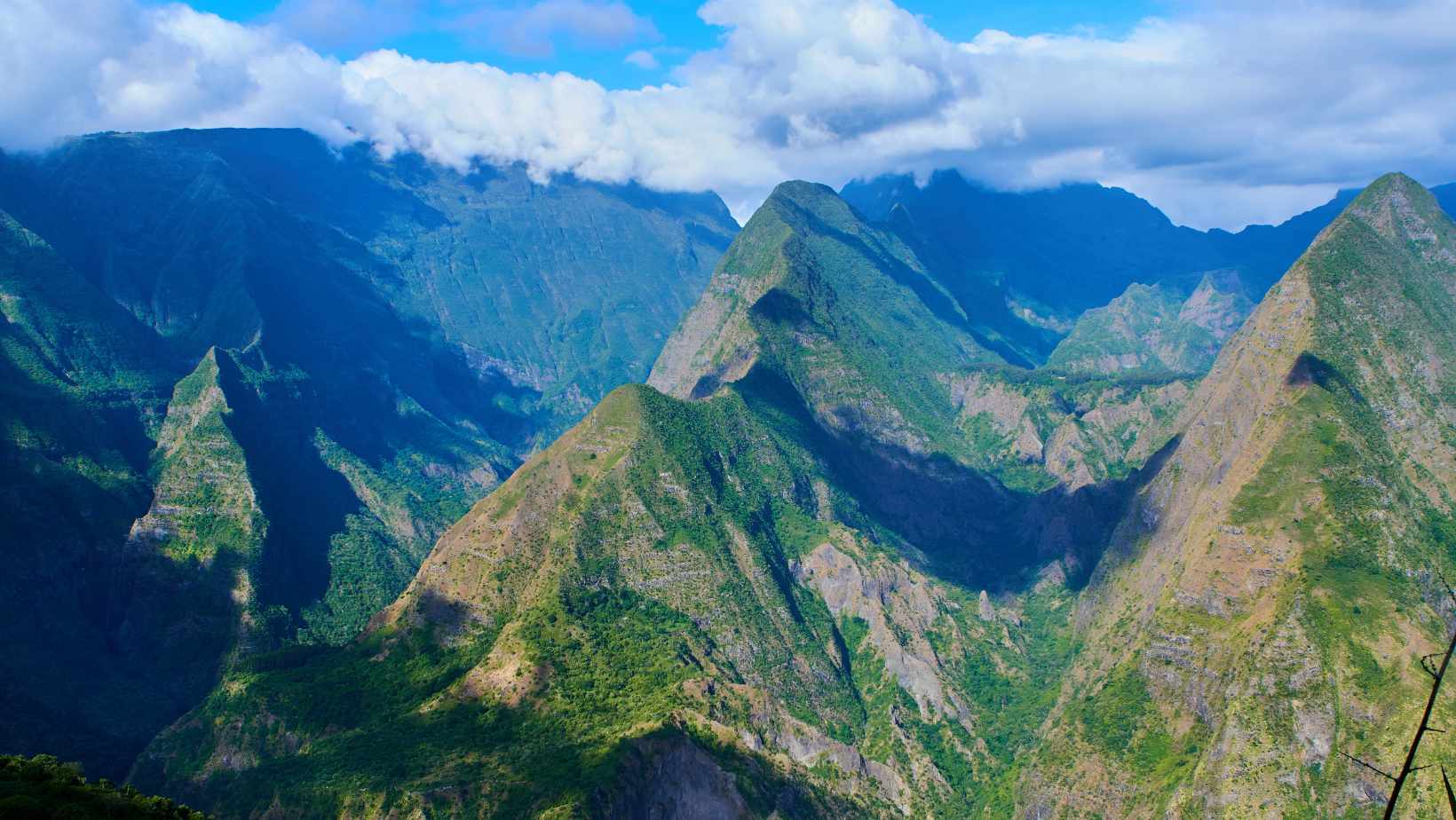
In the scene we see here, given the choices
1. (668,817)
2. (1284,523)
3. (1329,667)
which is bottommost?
(668,817)

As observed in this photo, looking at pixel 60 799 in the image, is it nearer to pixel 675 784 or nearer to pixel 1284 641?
pixel 675 784

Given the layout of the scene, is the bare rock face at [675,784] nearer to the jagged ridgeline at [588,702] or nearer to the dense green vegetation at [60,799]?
the jagged ridgeline at [588,702]

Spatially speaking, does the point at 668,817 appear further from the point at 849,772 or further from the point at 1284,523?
the point at 1284,523

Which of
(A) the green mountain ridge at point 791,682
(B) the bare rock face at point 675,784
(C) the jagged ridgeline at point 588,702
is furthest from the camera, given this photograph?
(A) the green mountain ridge at point 791,682

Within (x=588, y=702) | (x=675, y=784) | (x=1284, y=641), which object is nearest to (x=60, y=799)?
(x=675, y=784)

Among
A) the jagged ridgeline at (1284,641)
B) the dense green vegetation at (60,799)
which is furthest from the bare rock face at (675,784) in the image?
the jagged ridgeline at (1284,641)

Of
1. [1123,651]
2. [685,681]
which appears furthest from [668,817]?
[1123,651]

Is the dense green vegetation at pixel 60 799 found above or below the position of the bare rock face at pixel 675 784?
above

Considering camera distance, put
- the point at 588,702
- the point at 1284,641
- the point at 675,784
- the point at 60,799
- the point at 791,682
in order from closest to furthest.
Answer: the point at 60,799, the point at 675,784, the point at 588,702, the point at 1284,641, the point at 791,682
